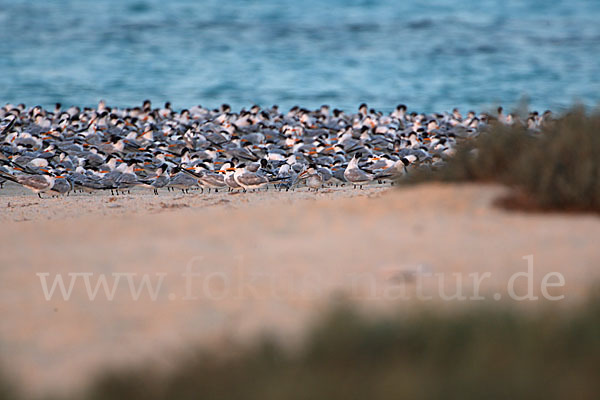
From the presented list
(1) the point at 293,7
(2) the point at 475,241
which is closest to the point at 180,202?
(2) the point at 475,241

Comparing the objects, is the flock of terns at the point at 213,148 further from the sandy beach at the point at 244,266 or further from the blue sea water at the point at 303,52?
the blue sea water at the point at 303,52

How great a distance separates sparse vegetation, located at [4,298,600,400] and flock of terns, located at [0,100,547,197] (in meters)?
6.01

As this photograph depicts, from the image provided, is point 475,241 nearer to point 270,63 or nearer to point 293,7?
point 270,63

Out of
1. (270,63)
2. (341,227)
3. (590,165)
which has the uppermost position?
(590,165)

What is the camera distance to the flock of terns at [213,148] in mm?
14125

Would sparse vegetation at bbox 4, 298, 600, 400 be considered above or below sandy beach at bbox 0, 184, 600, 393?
above

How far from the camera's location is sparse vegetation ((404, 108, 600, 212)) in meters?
7.23

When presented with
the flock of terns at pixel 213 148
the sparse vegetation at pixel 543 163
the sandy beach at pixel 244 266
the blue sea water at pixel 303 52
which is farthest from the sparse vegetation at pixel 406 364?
the blue sea water at pixel 303 52

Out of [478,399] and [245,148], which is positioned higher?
[478,399]

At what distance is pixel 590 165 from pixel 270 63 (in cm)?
3415

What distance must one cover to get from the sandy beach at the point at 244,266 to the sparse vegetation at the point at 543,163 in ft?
0.66

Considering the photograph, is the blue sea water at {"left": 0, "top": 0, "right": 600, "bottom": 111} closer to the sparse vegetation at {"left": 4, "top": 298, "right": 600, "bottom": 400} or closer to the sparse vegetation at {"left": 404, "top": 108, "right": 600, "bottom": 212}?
the sparse vegetation at {"left": 404, "top": 108, "right": 600, "bottom": 212}

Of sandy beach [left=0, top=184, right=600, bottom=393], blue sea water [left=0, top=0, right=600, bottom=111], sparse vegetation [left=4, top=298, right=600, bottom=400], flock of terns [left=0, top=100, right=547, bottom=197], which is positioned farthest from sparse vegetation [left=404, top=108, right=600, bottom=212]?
blue sea water [left=0, top=0, right=600, bottom=111]

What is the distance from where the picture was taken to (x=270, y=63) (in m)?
40.3
